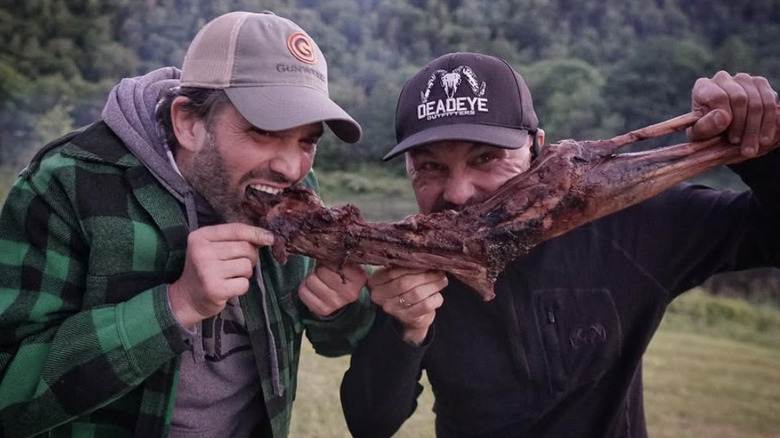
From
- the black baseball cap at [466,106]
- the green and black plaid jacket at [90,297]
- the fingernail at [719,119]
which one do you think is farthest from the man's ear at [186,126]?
the fingernail at [719,119]

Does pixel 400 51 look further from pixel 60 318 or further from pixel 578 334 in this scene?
pixel 60 318

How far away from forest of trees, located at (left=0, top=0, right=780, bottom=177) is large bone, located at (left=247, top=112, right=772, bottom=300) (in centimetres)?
444

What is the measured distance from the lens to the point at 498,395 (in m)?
1.98

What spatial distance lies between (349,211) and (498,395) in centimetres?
85

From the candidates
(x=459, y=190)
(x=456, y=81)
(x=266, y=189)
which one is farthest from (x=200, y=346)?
(x=456, y=81)

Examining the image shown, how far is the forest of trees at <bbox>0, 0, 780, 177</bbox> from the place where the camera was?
678 cm

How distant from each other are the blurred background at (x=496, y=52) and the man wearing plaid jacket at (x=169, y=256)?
2552mm

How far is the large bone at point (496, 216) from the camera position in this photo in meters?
1.60

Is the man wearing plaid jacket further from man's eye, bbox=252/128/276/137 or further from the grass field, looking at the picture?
the grass field

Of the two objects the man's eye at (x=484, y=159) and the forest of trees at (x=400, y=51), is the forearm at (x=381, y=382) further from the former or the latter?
the forest of trees at (x=400, y=51)

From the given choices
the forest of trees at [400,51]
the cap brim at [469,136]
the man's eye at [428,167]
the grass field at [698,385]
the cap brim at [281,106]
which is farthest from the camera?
the forest of trees at [400,51]

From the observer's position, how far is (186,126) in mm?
1679

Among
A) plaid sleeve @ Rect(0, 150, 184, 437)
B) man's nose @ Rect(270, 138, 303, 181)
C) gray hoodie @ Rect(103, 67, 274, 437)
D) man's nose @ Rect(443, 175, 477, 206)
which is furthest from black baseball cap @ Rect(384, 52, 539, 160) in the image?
plaid sleeve @ Rect(0, 150, 184, 437)

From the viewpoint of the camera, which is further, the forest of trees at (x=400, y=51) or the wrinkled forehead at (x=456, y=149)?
the forest of trees at (x=400, y=51)
